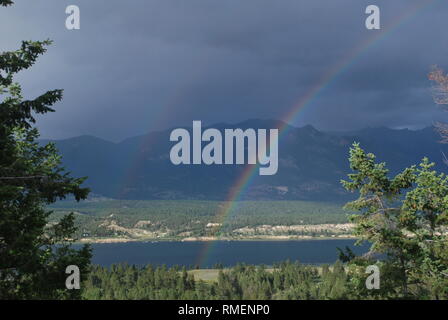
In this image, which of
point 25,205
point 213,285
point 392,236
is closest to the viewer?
point 25,205

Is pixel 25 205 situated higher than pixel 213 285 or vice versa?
pixel 25 205

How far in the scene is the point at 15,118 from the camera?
13883 mm

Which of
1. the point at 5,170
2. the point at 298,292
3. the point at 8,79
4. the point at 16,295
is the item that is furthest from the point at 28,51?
the point at 298,292

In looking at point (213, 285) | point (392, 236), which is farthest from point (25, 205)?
point (213, 285)

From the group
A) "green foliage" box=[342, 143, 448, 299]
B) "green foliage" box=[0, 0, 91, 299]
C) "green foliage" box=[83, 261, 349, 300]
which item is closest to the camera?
"green foliage" box=[0, 0, 91, 299]

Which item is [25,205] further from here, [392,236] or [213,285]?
[213,285]

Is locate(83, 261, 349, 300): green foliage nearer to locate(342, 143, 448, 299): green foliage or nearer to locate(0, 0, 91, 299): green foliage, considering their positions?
locate(342, 143, 448, 299): green foliage

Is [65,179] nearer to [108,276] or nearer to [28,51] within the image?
[28,51]

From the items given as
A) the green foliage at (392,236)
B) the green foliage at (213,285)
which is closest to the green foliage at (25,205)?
the green foliage at (392,236)

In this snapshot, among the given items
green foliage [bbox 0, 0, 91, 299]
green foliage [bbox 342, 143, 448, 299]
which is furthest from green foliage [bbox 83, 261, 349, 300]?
green foliage [bbox 0, 0, 91, 299]

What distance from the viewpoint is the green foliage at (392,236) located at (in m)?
17.7

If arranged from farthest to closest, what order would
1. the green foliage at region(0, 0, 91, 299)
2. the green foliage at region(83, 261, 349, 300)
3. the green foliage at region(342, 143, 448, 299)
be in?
the green foliage at region(83, 261, 349, 300) → the green foliage at region(342, 143, 448, 299) → the green foliage at region(0, 0, 91, 299)

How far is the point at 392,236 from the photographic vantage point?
56.5 feet

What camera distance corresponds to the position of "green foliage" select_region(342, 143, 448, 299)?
17688mm
